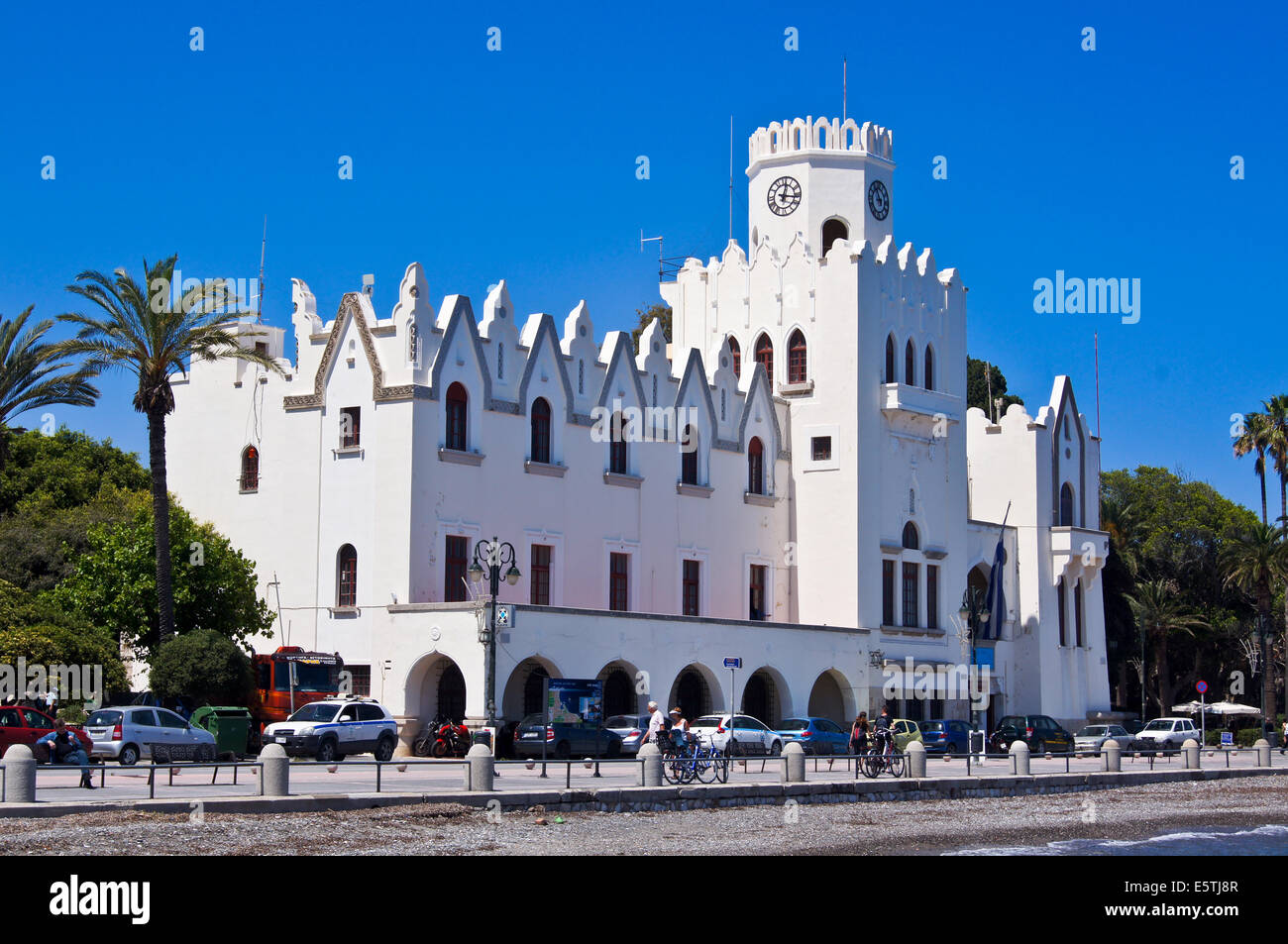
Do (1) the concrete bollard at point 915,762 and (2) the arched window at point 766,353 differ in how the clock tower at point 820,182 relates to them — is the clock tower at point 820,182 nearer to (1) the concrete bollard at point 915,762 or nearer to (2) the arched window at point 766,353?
(2) the arched window at point 766,353

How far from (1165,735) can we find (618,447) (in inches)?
849

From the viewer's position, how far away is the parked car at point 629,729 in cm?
4462

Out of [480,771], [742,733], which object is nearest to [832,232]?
[742,733]

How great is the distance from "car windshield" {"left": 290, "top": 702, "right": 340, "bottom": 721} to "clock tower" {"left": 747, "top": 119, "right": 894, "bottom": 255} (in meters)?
27.0

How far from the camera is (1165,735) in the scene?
5862 centimetres

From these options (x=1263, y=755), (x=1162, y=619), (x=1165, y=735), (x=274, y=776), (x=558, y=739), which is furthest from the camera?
(x=1162, y=619)

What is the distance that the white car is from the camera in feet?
145

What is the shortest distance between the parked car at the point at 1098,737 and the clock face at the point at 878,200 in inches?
762

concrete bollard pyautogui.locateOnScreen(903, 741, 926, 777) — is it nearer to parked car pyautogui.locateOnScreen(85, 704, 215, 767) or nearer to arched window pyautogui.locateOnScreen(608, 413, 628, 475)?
parked car pyautogui.locateOnScreen(85, 704, 215, 767)

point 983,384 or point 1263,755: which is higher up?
point 983,384

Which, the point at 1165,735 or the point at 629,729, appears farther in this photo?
the point at 1165,735

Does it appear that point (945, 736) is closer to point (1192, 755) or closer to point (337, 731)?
point (1192, 755)

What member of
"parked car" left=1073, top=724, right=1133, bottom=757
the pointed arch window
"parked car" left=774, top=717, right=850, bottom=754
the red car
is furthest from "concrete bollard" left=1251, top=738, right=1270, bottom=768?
the red car
